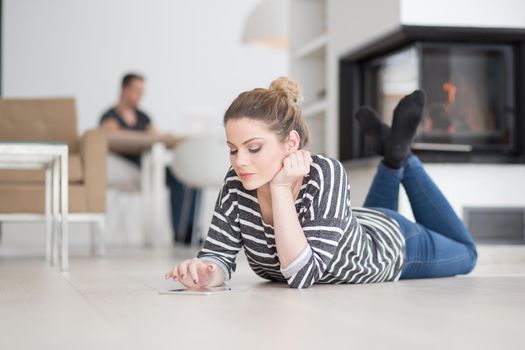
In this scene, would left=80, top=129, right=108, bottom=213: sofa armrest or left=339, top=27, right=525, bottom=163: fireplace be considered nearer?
left=339, top=27, right=525, bottom=163: fireplace

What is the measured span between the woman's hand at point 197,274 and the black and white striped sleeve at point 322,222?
0.57 feet

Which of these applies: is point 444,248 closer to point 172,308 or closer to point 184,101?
point 172,308

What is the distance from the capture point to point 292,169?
1.85m

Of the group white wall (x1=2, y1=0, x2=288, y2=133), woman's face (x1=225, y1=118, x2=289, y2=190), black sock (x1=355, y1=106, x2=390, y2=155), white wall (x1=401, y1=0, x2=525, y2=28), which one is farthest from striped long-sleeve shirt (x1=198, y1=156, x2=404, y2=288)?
white wall (x1=2, y1=0, x2=288, y2=133)

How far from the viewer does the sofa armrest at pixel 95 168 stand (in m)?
4.29

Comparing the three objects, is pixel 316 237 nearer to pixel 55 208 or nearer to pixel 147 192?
pixel 55 208

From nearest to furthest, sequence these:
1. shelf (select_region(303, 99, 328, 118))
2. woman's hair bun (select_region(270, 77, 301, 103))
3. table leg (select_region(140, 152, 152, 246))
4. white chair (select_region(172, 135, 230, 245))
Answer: woman's hair bun (select_region(270, 77, 301, 103))
shelf (select_region(303, 99, 328, 118))
white chair (select_region(172, 135, 230, 245))
table leg (select_region(140, 152, 152, 246))

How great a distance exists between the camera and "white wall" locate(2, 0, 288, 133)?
311 inches

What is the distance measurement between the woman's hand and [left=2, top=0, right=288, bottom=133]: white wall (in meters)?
6.10

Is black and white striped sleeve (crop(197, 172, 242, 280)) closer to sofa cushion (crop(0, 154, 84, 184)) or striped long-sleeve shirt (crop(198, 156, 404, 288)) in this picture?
striped long-sleeve shirt (crop(198, 156, 404, 288))

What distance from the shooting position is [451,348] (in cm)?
112

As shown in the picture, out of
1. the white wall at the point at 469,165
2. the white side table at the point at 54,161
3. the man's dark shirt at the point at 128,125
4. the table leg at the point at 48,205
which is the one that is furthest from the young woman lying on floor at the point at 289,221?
the man's dark shirt at the point at 128,125

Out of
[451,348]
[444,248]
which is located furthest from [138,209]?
[451,348]

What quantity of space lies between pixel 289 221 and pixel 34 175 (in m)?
2.79
